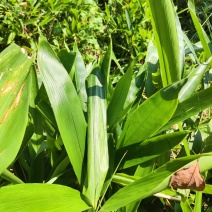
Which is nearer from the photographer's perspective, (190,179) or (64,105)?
(190,179)

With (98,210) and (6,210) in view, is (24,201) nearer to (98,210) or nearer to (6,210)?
(6,210)

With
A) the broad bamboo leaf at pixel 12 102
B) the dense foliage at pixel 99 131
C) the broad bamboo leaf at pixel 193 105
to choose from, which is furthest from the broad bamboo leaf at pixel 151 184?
the broad bamboo leaf at pixel 12 102

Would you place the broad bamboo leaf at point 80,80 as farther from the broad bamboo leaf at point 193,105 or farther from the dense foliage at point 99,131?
the broad bamboo leaf at point 193,105

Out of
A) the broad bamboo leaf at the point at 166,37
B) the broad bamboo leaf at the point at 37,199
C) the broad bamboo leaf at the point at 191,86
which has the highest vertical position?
the broad bamboo leaf at the point at 166,37

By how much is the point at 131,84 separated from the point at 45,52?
0.31m

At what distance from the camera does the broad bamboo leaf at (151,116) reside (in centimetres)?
85

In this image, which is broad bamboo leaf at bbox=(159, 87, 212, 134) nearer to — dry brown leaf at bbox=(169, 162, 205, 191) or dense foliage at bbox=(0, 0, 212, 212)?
dense foliage at bbox=(0, 0, 212, 212)

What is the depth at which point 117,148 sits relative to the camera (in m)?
0.98

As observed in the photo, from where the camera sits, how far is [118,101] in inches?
40.4

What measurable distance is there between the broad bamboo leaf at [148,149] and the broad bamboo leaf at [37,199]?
0.21 m

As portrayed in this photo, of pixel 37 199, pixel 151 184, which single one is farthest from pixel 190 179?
pixel 37 199

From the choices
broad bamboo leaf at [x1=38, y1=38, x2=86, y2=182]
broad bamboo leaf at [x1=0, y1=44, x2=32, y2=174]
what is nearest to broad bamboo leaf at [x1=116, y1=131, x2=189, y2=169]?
broad bamboo leaf at [x1=38, y1=38, x2=86, y2=182]

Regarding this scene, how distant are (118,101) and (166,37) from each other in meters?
0.24

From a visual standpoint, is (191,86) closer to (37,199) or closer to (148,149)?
(148,149)
